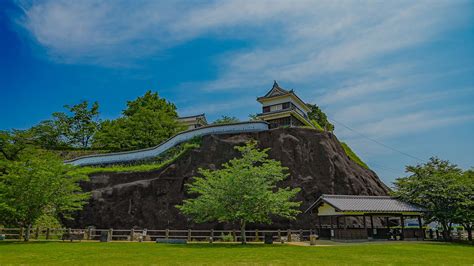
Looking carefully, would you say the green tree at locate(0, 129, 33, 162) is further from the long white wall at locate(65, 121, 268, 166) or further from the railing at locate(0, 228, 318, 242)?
the railing at locate(0, 228, 318, 242)

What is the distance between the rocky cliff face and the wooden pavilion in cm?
340

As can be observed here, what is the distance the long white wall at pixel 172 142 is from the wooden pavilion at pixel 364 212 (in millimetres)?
11649

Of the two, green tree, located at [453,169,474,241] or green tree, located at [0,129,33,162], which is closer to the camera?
green tree, located at [453,169,474,241]

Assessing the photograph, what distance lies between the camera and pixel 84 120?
6069 centimetres

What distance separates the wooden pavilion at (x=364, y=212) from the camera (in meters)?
29.4

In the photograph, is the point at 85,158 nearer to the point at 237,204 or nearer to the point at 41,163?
the point at 41,163

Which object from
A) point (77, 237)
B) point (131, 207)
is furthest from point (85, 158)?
point (77, 237)

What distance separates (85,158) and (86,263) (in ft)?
105

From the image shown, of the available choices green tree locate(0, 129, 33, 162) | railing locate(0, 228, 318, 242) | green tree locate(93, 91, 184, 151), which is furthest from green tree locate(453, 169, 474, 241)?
green tree locate(0, 129, 33, 162)

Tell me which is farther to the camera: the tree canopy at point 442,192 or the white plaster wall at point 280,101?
the white plaster wall at point 280,101

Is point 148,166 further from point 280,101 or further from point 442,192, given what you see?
point 442,192

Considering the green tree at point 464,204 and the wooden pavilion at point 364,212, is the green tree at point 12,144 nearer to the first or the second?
the wooden pavilion at point 364,212

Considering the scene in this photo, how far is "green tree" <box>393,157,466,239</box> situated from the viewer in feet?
97.9

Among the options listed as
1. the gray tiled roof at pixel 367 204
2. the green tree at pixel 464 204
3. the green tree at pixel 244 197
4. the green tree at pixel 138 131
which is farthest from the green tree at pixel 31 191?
the green tree at pixel 464 204
